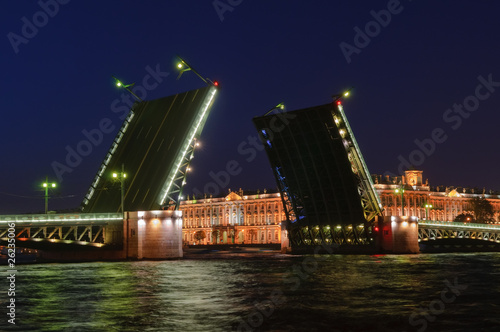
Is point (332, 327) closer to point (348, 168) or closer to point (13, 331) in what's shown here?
point (13, 331)

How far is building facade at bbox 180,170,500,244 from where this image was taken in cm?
13462

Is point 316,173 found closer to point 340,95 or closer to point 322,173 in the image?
point 322,173

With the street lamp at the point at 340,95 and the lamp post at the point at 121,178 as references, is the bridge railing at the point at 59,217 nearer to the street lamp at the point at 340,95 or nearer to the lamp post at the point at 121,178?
the lamp post at the point at 121,178

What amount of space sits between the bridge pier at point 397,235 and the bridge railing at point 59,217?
85.6 ft

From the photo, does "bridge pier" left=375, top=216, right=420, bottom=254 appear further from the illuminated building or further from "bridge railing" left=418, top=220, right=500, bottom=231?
the illuminated building

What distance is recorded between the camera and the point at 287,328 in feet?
46.4

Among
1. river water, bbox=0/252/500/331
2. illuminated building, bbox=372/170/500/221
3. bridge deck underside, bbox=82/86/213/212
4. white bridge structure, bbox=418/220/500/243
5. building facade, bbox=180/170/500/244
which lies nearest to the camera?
river water, bbox=0/252/500/331

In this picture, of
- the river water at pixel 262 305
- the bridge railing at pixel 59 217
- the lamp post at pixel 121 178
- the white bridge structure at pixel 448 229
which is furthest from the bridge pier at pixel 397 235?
the river water at pixel 262 305

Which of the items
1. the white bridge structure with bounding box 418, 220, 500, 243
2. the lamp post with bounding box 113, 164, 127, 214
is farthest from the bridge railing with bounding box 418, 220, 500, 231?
the lamp post with bounding box 113, 164, 127, 214

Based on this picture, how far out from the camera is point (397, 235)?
6556 cm

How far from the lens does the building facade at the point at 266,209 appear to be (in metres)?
135

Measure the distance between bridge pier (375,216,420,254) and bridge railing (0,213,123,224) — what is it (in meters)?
26.1

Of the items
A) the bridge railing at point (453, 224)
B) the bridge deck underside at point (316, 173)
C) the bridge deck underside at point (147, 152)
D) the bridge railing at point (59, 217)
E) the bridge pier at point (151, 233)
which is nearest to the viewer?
the bridge railing at point (59, 217)

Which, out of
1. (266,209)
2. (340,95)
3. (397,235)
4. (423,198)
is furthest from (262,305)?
(423,198)
